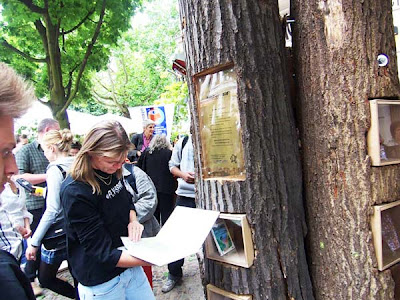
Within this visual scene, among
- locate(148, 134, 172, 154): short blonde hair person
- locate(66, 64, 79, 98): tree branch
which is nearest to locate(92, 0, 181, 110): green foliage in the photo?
locate(66, 64, 79, 98): tree branch

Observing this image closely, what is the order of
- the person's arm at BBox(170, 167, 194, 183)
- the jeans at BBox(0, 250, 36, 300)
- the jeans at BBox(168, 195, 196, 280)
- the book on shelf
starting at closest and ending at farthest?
the jeans at BBox(0, 250, 36, 300)
the book on shelf
the person's arm at BBox(170, 167, 194, 183)
the jeans at BBox(168, 195, 196, 280)

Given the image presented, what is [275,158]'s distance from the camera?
1.64 metres

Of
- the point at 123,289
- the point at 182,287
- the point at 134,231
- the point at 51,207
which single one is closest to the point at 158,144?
the point at 182,287

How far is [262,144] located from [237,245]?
0.60 meters

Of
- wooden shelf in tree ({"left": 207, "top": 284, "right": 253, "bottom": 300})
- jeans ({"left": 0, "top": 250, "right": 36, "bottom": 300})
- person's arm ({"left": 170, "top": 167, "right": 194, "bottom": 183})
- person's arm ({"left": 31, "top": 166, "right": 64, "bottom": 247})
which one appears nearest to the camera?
jeans ({"left": 0, "top": 250, "right": 36, "bottom": 300})

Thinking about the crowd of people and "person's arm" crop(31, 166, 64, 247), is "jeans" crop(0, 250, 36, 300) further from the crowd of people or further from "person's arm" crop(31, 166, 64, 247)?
"person's arm" crop(31, 166, 64, 247)

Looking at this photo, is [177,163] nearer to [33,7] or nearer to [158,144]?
[158,144]

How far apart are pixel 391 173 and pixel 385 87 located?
1.40 ft

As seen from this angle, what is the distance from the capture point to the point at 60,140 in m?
3.07

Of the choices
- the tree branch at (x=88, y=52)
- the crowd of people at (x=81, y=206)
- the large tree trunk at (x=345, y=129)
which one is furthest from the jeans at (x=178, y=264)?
the tree branch at (x=88, y=52)

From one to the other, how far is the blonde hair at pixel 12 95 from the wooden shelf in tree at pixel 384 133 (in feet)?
4.81

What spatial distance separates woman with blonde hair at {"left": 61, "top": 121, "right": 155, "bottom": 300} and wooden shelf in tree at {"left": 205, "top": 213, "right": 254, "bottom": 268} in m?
0.39

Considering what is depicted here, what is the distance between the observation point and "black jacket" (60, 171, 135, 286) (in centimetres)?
176

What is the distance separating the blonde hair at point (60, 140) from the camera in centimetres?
303
